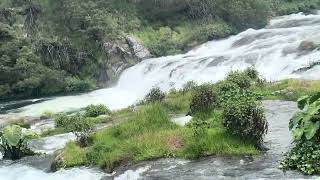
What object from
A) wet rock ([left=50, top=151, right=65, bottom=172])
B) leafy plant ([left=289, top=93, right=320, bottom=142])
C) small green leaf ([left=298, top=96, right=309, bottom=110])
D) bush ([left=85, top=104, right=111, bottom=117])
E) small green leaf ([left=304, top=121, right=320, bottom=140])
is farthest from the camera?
bush ([left=85, top=104, right=111, bottom=117])

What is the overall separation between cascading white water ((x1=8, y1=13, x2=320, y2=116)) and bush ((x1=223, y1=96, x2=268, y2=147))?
1289 centimetres

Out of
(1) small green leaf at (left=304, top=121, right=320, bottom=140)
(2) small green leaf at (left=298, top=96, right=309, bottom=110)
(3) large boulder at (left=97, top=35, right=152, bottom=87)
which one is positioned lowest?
(1) small green leaf at (left=304, top=121, right=320, bottom=140)

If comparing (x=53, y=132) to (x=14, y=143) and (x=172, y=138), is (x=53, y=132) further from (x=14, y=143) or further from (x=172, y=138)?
(x=172, y=138)

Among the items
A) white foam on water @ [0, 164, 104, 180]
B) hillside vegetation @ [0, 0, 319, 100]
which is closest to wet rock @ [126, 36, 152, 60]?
hillside vegetation @ [0, 0, 319, 100]

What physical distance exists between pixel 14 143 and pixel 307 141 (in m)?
9.48

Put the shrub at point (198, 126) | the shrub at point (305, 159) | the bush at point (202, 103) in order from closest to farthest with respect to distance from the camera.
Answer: the shrub at point (305, 159), the shrub at point (198, 126), the bush at point (202, 103)

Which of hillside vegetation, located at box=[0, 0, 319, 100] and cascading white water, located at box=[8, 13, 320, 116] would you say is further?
hillside vegetation, located at box=[0, 0, 319, 100]

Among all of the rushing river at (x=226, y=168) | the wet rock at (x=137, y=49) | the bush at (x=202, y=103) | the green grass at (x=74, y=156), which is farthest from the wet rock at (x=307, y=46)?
the green grass at (x=74, y=156)

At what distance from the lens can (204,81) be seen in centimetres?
3416

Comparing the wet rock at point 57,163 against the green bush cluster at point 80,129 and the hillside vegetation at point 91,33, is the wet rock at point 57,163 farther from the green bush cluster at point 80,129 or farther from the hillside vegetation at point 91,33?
the hillside vegetation at point 91,33

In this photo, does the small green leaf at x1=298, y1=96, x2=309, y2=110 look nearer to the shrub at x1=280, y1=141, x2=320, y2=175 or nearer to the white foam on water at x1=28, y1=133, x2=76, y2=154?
the shrub at x1=280, y1=141, x2=320, y2=175

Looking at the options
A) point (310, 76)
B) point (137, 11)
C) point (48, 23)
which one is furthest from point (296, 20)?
point (310, 76)

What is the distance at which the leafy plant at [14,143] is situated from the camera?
57.8 feet

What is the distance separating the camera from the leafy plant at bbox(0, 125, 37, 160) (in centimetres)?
1761
